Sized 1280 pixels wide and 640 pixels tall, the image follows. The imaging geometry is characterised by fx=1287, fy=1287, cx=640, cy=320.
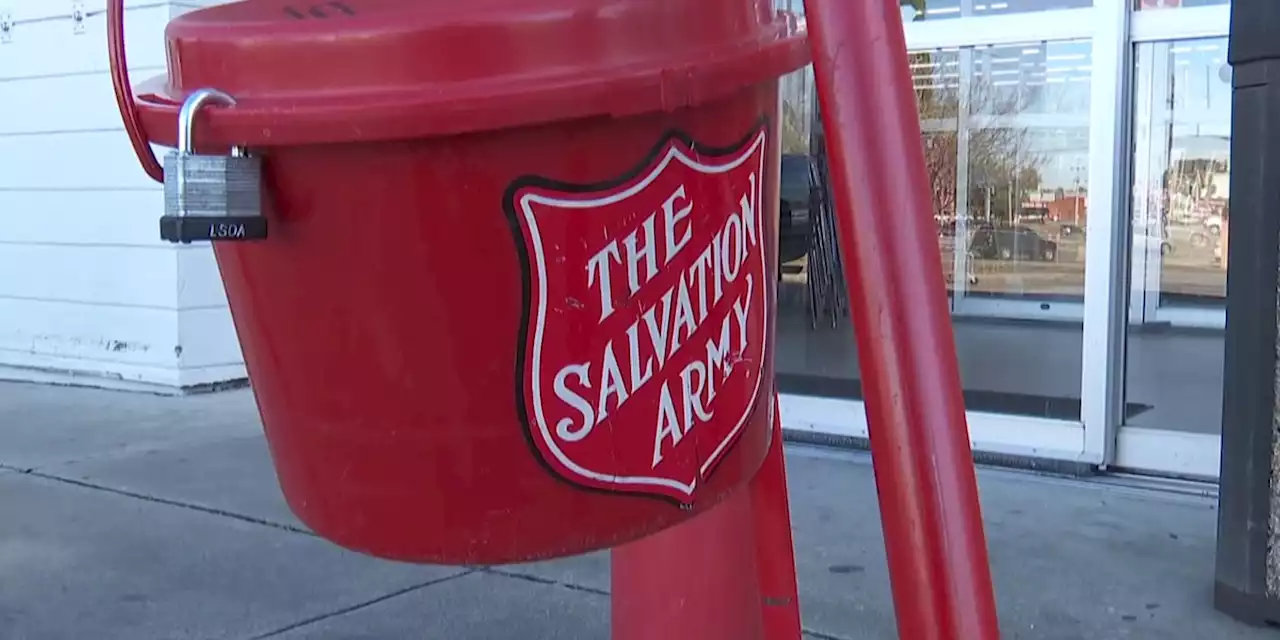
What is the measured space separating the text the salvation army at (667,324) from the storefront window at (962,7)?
443 cm

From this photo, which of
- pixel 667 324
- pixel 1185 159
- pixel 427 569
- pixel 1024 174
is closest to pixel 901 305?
pixel 667 324

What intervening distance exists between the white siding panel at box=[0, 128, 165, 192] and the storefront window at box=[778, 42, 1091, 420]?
3.32m

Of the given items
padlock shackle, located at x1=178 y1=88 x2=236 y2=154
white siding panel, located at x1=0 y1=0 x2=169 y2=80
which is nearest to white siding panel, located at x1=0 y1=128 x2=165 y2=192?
white siding panel, located at x1=0 y1=0 x2=169 y2=80

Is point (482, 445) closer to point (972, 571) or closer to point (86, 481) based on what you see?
point (972, 571)

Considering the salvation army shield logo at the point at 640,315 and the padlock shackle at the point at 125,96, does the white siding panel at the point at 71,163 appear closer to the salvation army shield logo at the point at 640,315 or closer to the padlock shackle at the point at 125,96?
the padlock shackle at the point at 125,96

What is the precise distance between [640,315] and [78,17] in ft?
20.8

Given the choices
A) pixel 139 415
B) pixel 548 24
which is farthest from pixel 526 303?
pixel 139 415

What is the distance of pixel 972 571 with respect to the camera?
0.88 m

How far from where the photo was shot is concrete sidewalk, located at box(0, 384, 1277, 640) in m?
3.17

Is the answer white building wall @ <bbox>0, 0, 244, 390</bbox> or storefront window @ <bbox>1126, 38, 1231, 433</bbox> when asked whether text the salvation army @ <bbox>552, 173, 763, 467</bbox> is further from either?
storefront window @ <bbox>1126, 38, 1231, 433</bbox>

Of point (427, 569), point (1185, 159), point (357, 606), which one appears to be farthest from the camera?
point (1185, 159)

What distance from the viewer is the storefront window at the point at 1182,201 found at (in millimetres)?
9203

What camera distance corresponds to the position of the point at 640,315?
1022 millimetres

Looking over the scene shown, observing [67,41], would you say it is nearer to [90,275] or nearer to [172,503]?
[90,275]
